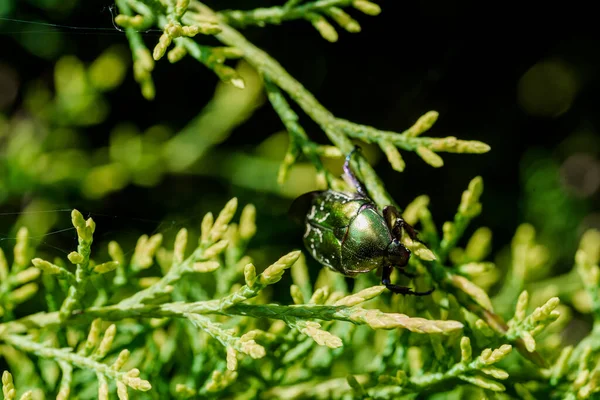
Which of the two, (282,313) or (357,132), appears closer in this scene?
(282,313)

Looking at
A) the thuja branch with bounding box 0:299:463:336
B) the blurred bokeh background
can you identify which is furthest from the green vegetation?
the blurred bokeh background

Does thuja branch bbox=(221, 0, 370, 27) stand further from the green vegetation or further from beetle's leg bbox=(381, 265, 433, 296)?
beetle's leg bbox=(381, 265, 433, 296)

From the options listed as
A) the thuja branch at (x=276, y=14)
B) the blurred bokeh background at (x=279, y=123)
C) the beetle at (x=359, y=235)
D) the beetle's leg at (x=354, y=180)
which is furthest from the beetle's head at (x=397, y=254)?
the blurred bokeh background at (x=279, y=123)

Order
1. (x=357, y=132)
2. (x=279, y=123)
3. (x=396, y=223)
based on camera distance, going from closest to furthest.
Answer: (x=396, y=223)
(x=357, y=132)
(x=279, y=123)

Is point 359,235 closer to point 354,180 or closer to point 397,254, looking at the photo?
point 397,254

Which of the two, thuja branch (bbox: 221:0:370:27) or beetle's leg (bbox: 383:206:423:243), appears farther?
thuja branch (bbox: 221:0:370:27)

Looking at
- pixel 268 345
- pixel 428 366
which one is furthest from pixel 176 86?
pixel 428 366

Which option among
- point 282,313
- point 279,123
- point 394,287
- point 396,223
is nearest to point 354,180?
point 396,223
